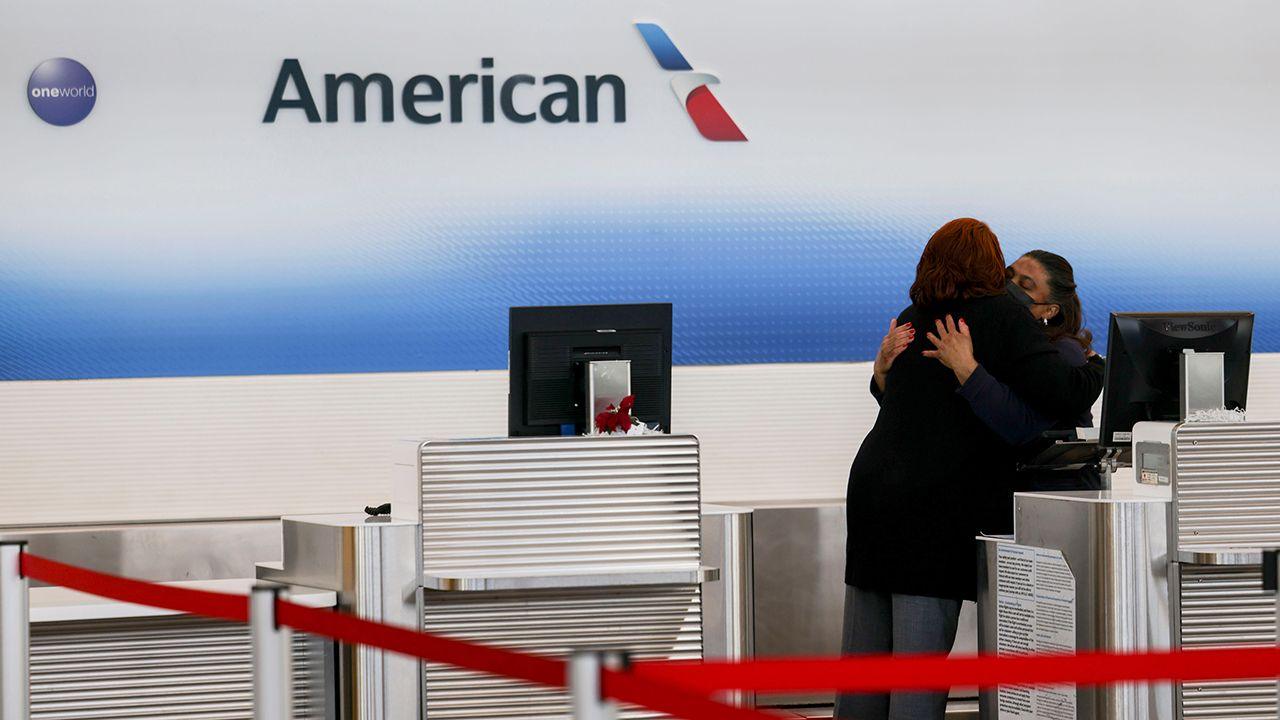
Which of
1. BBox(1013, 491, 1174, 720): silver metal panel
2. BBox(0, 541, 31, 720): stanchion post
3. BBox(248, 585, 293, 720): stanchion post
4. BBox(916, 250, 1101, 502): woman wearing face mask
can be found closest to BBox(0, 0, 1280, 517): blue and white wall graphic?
BBox(916, 250, 1101, 502): woman wearing face mask

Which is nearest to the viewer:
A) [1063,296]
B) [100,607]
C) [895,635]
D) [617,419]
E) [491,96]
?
[100,607]

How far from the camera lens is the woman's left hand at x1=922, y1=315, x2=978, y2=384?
3615 millimetres

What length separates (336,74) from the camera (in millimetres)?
5637

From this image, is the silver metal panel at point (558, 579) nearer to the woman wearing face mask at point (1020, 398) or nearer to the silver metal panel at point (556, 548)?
the silver metal panel at point (556, 548)

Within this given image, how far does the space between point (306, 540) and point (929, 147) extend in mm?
3569

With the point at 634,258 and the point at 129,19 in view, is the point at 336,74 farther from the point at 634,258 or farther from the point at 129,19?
the point at 634,258

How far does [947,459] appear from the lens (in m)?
3.64

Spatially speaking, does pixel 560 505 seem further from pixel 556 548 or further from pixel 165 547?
pixel 165 547

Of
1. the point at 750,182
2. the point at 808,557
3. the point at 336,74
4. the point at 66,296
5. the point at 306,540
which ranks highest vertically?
the point at 336,74

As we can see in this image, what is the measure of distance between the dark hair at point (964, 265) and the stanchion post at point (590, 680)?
2257 mm

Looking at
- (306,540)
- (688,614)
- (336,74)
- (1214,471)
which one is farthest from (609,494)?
(336,74)

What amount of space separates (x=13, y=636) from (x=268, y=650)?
624 mm

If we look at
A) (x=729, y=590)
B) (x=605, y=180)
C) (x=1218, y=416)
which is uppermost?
(x=605, y=180)

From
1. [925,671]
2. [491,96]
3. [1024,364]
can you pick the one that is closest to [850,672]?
[925,671]
